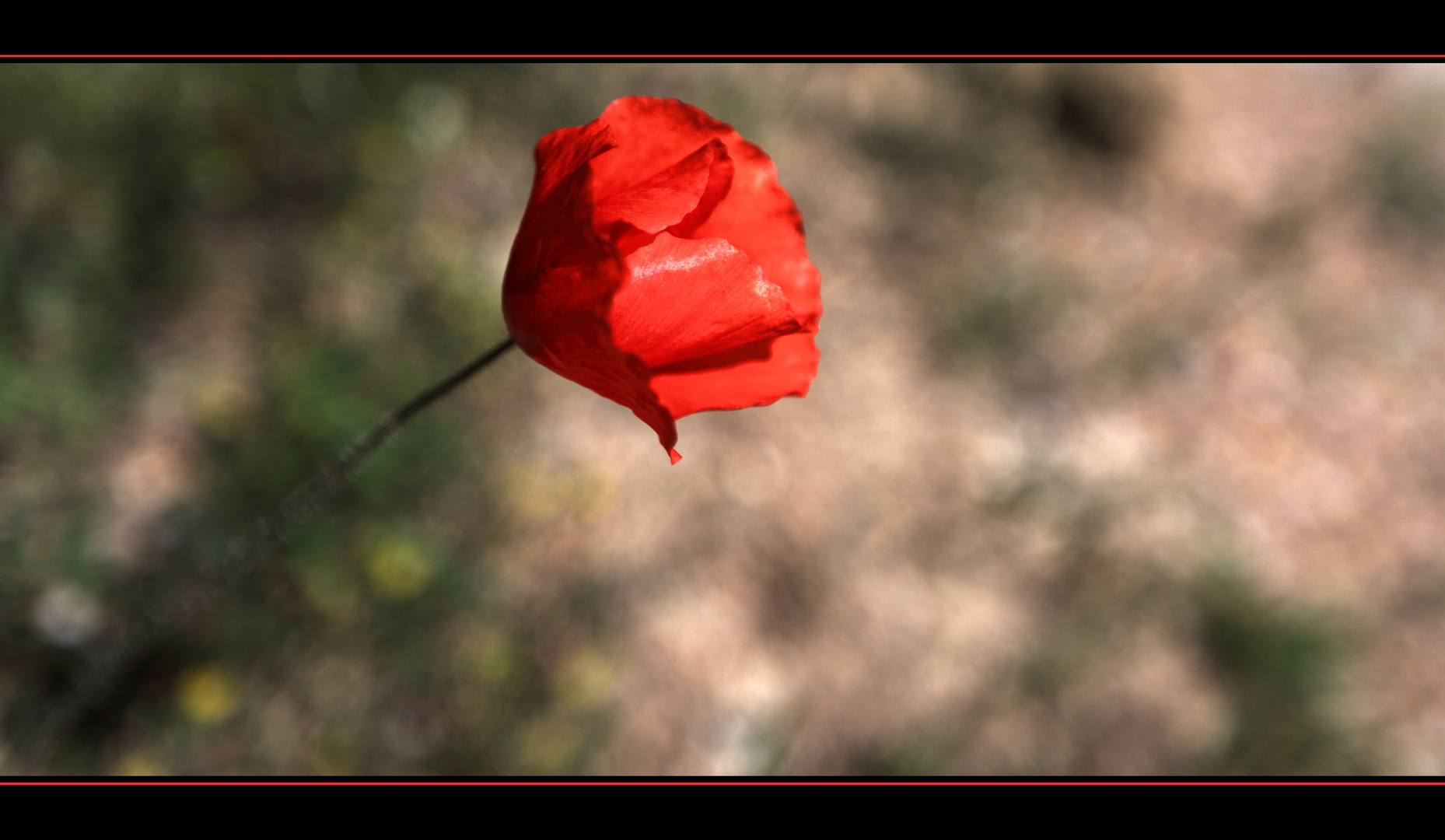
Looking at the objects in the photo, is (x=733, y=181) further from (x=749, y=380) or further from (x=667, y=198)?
(x=749, y=380)

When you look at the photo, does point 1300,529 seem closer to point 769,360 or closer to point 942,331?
point 942,331

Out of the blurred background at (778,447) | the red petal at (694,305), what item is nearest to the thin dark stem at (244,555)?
the blurred background at (778,447)

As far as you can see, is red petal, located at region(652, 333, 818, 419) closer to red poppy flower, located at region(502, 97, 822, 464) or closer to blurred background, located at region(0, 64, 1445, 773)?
red poppy flower, located at region(502, 97, 822, 464)

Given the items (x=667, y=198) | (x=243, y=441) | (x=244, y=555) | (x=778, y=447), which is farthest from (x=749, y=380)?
(x=778, y=447)

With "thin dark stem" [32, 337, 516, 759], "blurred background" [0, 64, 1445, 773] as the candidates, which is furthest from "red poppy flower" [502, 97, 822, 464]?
"blurred background" [0, 64, 1445, 773]

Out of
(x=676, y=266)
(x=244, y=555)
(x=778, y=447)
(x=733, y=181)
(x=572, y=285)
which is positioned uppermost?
(x=778, y=447)

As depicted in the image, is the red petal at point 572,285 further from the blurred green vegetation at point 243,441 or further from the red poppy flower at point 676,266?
the blurred green vegetation at point 243,441
